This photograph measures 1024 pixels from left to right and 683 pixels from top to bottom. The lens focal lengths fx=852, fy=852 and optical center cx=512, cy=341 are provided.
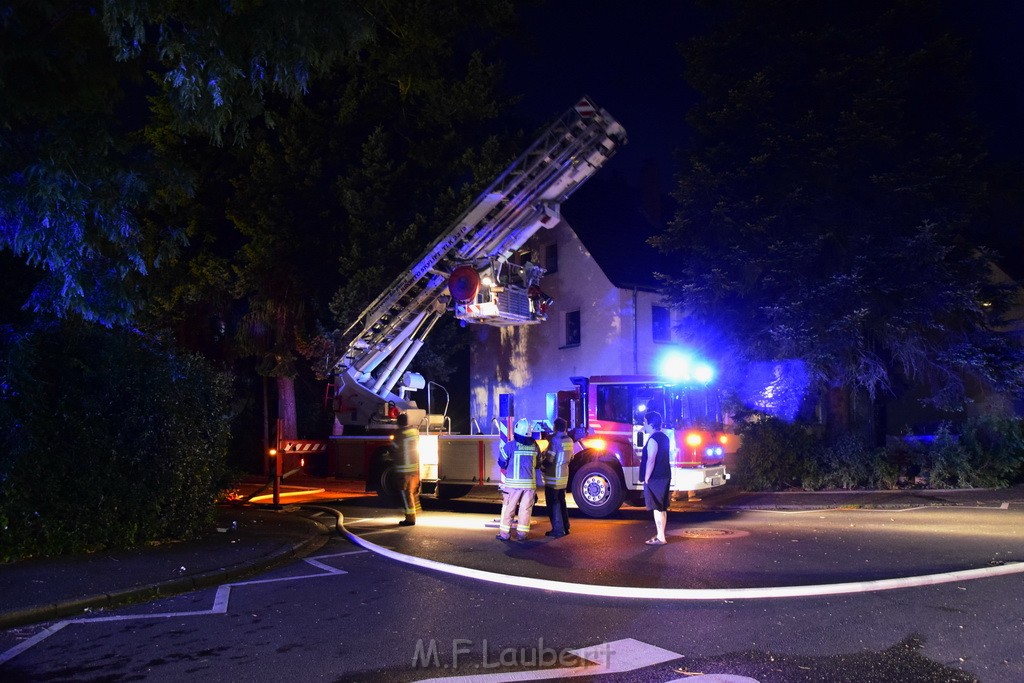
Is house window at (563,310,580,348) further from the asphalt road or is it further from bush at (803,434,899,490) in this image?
the asphalt road

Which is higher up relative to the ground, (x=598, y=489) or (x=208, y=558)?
(x=598, y=489)

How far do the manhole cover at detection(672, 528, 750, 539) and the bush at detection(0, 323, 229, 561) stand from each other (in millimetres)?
6724

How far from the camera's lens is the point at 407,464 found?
13.2m

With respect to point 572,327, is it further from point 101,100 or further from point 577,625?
point 577,625

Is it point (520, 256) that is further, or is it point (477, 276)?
point (520, 256)

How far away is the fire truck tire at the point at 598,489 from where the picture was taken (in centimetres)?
1352

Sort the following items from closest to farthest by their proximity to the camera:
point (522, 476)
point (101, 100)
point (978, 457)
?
point (101, 100)
point (522, 476)
point (978, 457)

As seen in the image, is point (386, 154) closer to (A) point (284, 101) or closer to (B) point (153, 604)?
(A) point (284, 101)

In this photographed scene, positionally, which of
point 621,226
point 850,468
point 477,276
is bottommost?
point 850,468

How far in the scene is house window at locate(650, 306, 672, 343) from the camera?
25531 millimetres

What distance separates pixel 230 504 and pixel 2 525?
23.8ft

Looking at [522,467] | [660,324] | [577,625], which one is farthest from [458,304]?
[577,625]

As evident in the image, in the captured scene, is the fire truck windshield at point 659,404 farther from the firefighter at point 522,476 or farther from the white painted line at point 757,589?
the white painted line at point 757,589

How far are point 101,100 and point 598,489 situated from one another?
887cm
